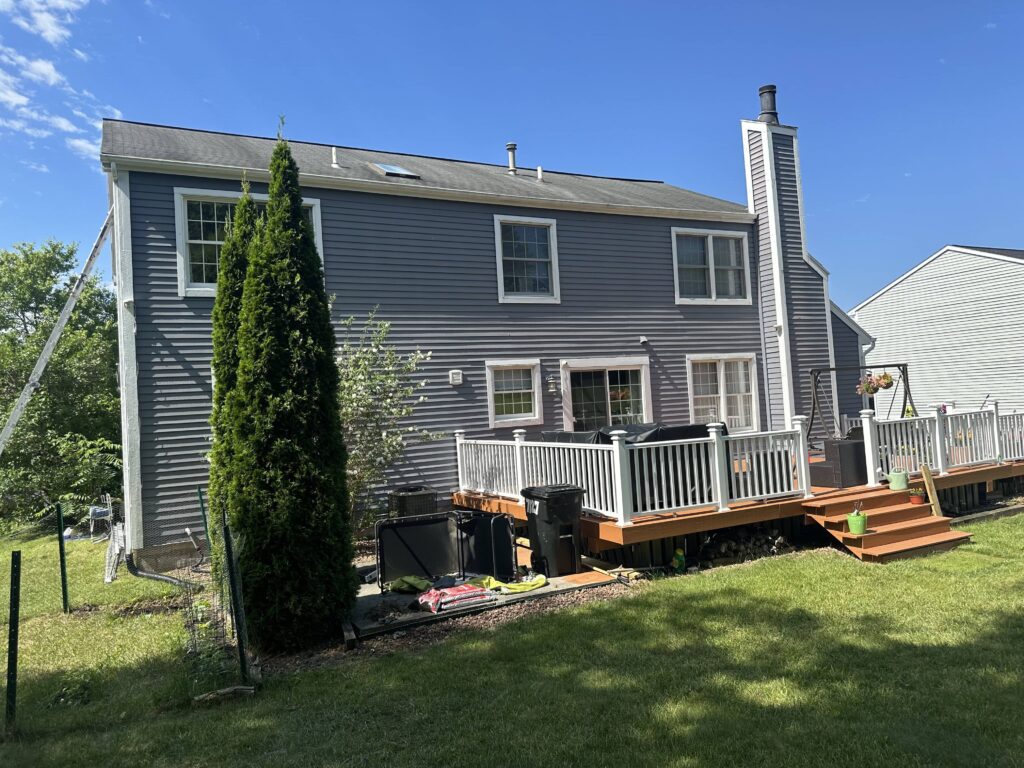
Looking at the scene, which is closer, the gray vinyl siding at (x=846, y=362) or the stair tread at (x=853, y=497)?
the stair tread at (x=853, y=497)

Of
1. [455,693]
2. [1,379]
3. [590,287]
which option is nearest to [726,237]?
[590,287]

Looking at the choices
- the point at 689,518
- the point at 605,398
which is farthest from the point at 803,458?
the point at 605,398

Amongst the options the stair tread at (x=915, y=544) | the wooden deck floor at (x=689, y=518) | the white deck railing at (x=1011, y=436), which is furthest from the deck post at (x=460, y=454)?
the white deck railing at (x=1011, y=436)

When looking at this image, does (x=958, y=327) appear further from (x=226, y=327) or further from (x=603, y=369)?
(x=226, y=327)

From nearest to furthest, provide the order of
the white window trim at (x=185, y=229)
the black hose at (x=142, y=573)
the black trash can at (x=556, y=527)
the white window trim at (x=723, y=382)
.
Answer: the black trash can at (x=556, y=527) → the black hose at (x=142, y=573) → the white window trim at (x=185, y=229) → the white window trim at (x=723, y=382)

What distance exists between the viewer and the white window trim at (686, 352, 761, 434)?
12.8 m

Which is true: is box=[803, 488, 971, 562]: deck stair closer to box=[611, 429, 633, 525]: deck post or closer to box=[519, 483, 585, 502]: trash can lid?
box=[611, 429, 633, 525]: deck post

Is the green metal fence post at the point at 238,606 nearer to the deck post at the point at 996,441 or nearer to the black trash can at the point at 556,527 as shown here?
the black trash can at the point at 556,527

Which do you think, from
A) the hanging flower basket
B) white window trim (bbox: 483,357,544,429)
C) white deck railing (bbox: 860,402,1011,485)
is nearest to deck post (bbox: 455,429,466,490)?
white window trim (bbox: 483,357,544,429)

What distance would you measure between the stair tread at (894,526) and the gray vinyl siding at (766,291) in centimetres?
522

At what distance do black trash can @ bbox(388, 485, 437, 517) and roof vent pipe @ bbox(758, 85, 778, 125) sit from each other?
1046 centimetres

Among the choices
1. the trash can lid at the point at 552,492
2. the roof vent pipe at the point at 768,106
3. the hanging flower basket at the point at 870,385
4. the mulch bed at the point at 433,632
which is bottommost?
the mulch bed at the point at 433,632

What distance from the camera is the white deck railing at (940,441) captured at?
27.9 feet

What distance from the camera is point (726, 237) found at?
13.3 m
